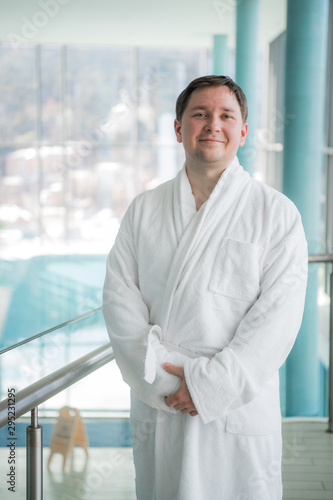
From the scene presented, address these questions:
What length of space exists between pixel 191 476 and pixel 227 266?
0.51 meters

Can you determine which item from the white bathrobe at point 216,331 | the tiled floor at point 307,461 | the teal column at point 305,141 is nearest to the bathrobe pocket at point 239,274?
the white bathrobe at point 216,331

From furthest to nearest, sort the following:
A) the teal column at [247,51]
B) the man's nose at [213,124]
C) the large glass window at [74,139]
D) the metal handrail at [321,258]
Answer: the large glass window at [74,139]
the teal column at [247,51]
the metal handrail at [321,258]
the man's nose at [213,124]

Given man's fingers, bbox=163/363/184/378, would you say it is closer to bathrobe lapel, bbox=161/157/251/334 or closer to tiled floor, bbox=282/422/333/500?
bathrobe lapel, bbox=161/157/251/334

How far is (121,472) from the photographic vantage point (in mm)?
1816

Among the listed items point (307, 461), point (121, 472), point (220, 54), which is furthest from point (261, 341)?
point (220, 54)

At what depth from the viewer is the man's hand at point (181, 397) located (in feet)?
4.25

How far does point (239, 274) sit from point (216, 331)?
0.48 ft

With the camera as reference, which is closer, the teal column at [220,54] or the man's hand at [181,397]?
the man's hand at [181,397]

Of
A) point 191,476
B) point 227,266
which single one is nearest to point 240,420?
point 191,476

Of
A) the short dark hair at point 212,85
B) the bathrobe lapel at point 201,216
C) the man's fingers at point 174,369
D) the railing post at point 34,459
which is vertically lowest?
the railing post at point 34,459

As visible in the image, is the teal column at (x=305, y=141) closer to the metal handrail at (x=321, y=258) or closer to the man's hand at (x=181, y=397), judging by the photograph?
the metal handrail at (x=321, y=258)

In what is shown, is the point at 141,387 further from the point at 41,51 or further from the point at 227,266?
the point at 41,51

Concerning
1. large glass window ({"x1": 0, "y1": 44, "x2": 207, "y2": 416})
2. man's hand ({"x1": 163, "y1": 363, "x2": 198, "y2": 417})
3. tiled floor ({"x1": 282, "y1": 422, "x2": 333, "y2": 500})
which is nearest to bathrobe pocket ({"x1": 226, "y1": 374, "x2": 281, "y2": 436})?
man's hand ({"x1": 163, "y1": 363, "x2": 198, "y2": 417})

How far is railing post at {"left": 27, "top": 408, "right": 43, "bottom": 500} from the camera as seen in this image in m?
1.22
